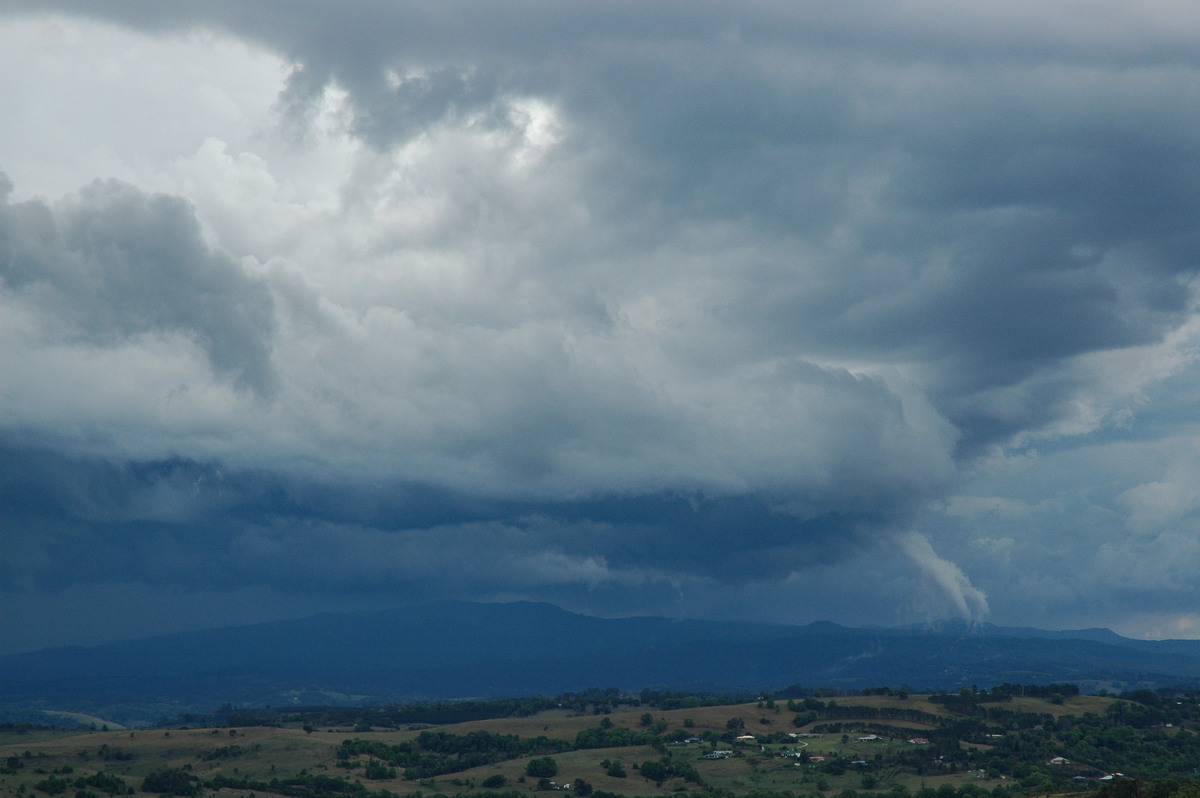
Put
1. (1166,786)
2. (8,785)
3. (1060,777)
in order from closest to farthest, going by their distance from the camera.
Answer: (1166,786) → (8,785) → (1060,777)

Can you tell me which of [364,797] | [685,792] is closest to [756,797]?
[685,792]

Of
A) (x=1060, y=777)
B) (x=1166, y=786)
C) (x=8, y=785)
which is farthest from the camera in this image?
(x=1060, y=777)

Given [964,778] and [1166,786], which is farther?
[964,778]

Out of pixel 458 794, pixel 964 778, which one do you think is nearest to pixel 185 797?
pixel 458 794

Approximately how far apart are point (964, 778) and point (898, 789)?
1530 cm

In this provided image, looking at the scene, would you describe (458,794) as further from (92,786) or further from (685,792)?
(92,786)

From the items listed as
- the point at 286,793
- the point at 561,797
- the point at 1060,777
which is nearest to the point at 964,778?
the point at 1060,777

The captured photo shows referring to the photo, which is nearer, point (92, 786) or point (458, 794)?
point (92, 786)

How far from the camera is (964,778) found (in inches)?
7736

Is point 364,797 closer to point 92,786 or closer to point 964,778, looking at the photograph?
point 92,786

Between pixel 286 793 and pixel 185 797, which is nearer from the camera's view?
pixel 185 797

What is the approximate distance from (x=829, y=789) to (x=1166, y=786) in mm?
76699

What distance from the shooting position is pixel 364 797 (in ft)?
636

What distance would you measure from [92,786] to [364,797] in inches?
1649
